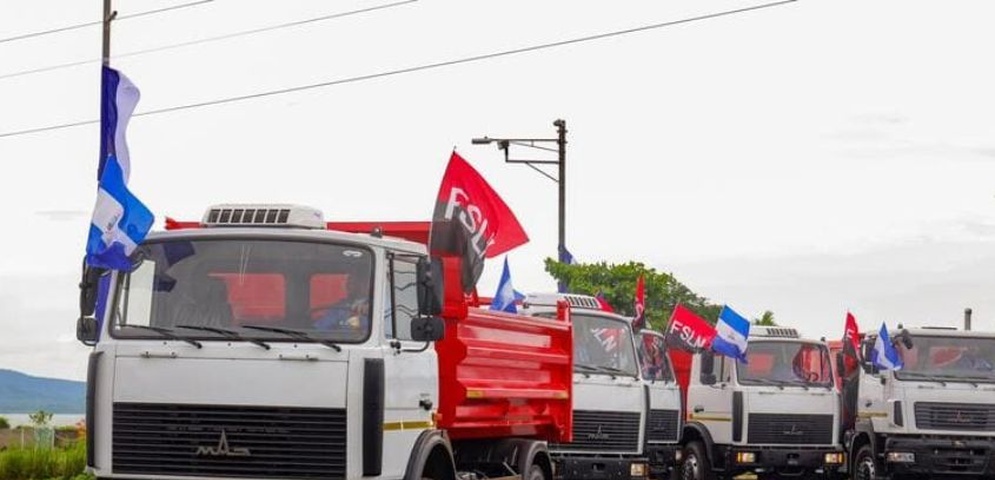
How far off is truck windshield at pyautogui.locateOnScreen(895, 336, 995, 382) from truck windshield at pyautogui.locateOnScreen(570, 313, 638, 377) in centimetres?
555

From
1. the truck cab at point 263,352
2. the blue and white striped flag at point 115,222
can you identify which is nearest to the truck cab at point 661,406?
the truck cab at point 263,352

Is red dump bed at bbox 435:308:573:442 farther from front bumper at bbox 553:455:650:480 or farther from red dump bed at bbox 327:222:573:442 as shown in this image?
front bumper at bbox 553:455:650:480

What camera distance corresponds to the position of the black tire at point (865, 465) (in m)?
29.2

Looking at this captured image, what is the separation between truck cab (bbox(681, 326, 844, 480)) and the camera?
29.8m

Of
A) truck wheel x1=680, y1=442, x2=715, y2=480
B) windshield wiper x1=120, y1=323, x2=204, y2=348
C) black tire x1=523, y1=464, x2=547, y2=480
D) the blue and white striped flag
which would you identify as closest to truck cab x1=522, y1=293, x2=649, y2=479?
black tire x1=523, y1=464, x2=547, y2=480

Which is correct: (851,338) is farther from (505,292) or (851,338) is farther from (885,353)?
(505,292)

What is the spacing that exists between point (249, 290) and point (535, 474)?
18.0 ft

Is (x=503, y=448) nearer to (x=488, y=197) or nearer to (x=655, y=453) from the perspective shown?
(x=488, y=197)

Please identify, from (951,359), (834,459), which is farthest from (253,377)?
(834,459)

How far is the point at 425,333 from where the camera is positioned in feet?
47.6

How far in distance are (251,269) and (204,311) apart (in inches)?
17.8

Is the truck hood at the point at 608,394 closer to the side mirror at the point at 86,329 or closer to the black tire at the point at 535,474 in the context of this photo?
the black tire at the point at 535,474

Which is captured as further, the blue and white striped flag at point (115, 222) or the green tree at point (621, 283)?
the green tree at point (621, 283)

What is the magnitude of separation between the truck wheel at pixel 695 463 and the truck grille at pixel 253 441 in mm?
16963
